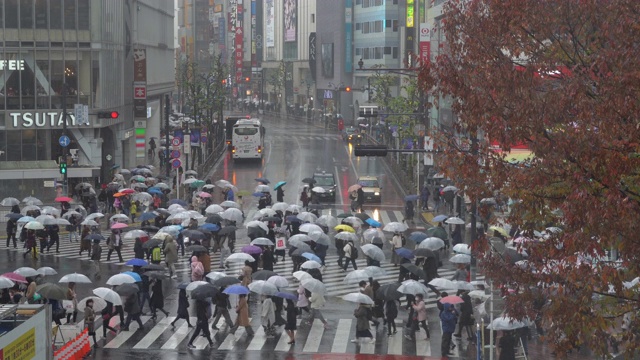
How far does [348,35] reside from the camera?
409ft

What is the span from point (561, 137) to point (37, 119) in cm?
4670

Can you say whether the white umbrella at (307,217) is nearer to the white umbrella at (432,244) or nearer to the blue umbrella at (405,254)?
the white umbrella at (432,244)

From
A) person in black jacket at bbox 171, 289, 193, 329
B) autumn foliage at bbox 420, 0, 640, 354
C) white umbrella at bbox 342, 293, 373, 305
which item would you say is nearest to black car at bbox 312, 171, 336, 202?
person in black jacket at bbox 171, 289, 193, 329

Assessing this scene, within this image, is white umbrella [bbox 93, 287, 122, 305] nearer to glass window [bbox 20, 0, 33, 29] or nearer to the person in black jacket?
the person in black jacket

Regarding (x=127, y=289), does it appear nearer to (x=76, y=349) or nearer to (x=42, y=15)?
(x=76, y=349)

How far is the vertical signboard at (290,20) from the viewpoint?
154750 mm

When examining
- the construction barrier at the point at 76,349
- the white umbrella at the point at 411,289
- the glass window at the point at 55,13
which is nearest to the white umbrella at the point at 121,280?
the construction barrier at the point at 76,349

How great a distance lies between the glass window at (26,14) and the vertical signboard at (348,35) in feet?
232

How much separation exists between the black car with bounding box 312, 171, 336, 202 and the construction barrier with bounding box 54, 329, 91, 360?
2780 cm

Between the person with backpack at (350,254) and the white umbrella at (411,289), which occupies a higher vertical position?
the white umbrella at (411,289)

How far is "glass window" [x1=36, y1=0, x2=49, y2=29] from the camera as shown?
2233 inches

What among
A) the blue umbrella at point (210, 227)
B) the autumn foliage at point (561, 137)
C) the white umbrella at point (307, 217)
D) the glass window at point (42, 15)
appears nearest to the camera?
the autumn foliage at point (561, 137)

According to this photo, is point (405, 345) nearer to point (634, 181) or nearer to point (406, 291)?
point (406, 291)

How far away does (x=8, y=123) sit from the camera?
5584 cm
